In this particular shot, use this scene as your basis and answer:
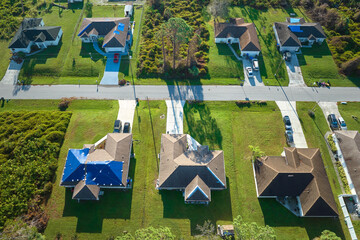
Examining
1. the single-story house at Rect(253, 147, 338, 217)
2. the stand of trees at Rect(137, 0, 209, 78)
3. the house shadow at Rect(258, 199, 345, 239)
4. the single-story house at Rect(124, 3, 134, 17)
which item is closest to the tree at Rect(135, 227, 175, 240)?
the house shadow at Rect(258, 199, 345, 239)

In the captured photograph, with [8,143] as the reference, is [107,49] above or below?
above

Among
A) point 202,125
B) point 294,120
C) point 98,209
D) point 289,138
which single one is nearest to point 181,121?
point 202,125

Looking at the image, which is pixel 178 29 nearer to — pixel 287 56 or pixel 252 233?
pixel 287 56

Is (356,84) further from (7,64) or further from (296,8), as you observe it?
(7,64)

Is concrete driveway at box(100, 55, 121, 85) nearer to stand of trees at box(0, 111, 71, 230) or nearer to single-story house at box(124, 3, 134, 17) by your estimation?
stand of trees at box(0, 111, 71, 230)

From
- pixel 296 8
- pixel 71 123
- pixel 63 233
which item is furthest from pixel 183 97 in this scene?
pixel 296 8

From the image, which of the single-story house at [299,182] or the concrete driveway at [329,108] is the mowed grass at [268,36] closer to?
the concrete driveway at [329,108]
